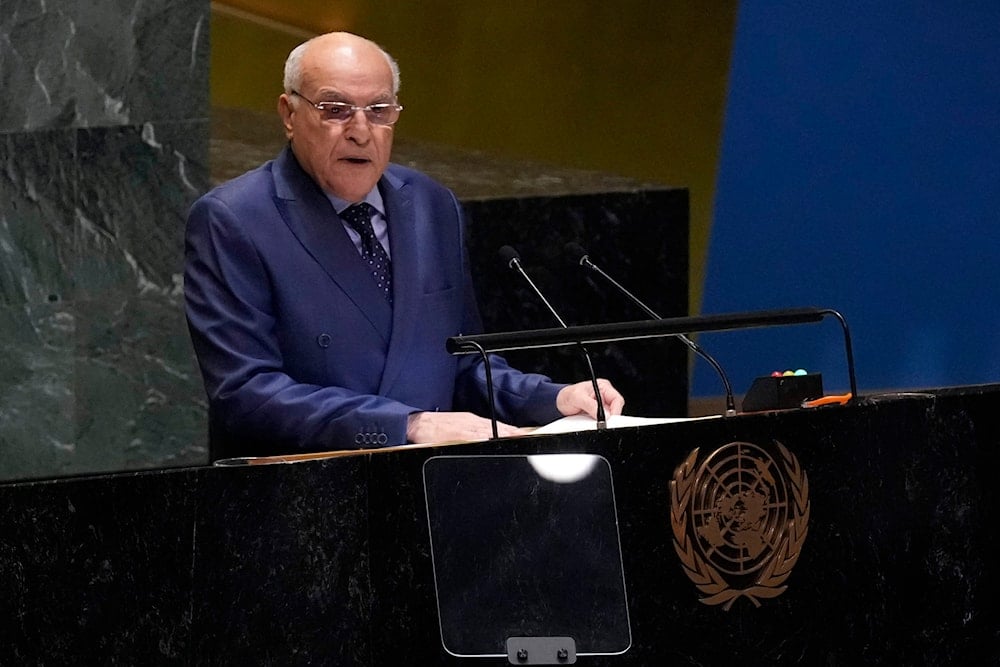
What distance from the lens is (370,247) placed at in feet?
11.3

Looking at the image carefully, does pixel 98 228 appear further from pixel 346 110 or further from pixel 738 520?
pixel 738 520

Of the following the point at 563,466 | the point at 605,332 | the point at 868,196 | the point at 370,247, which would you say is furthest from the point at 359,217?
the point at 868,196

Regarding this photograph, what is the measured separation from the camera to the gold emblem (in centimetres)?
249

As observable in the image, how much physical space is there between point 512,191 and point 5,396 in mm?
1667

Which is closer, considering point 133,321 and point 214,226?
point 214,226

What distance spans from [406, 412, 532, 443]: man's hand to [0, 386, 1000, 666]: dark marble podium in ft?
1.64

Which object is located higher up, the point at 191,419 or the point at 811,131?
the point at 811,131

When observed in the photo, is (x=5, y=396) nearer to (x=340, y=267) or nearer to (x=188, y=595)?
(x=340, y=267)

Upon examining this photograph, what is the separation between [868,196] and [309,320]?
2260 mm

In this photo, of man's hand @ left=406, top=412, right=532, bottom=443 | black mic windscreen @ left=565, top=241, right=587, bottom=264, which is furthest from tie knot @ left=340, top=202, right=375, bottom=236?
man's hand @ left=406, top=412, right=532, bottom=443

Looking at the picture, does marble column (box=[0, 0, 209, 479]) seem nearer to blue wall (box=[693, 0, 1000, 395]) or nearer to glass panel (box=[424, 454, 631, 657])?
blue wall (box=[693, 0, 1000, 395])

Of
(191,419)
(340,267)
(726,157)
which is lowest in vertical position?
(191,419)

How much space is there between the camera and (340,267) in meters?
3.34

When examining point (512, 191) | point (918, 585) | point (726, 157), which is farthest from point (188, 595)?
point (726, 157)
